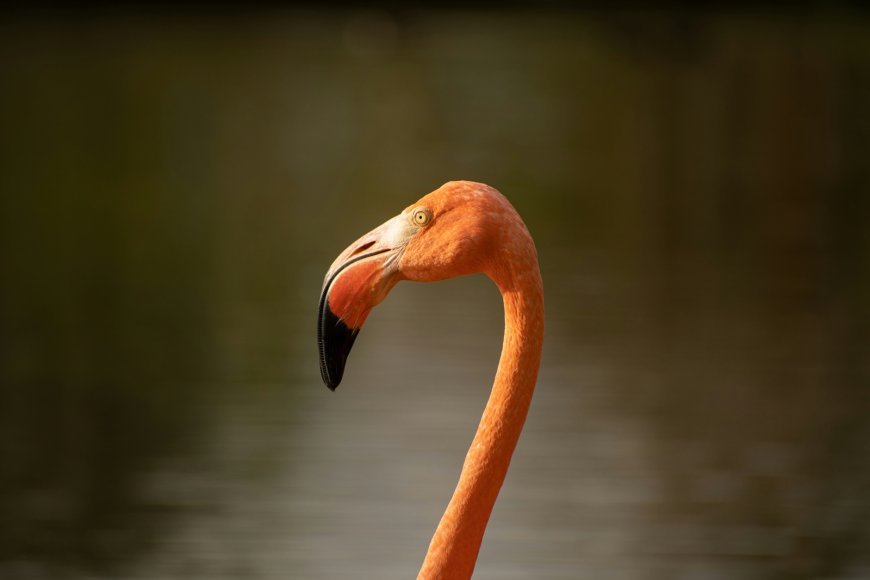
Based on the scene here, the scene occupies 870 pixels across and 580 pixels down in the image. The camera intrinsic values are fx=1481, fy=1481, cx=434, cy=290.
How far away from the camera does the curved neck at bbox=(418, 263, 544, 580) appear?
2.99m

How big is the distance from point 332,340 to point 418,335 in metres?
7.77

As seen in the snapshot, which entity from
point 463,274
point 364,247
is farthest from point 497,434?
point 364,247

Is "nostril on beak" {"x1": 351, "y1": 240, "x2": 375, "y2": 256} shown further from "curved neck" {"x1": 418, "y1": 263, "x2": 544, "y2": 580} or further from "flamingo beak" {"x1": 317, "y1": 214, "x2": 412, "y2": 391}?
"curved neck" {"x1": 418, "y1": 263, "x2": 544, "y2": 580}

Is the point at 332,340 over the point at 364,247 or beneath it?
beneath

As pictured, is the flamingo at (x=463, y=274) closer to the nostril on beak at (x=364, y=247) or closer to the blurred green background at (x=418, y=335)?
the nostril on beak at (x=364, y=247)

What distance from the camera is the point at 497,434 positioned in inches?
119

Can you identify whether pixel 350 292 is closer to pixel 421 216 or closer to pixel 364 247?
pixel 364 247

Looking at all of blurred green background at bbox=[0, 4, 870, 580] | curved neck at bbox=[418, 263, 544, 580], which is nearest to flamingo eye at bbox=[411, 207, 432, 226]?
curved neck at bbox=[418, 263, 544, 580]

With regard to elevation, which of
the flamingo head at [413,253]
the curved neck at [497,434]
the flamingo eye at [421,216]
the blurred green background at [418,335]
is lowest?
the curved neck at [497,434]

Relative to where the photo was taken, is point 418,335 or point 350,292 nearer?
point 350,292

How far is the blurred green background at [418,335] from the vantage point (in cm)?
718

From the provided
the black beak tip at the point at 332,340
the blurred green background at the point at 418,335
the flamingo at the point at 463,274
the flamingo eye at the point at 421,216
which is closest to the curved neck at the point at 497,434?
the flamingo at the point at 463,274

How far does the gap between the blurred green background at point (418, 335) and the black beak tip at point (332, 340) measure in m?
3.77

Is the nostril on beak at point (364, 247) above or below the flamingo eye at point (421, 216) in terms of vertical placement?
below
